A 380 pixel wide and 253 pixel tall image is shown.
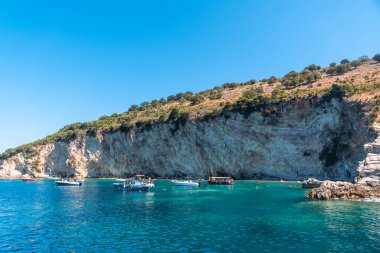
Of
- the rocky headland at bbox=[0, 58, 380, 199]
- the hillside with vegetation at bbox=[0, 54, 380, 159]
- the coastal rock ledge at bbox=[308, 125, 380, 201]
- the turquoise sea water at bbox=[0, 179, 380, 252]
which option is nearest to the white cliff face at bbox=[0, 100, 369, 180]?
the rocky headland at bbox=[0, 58, 380, 199]

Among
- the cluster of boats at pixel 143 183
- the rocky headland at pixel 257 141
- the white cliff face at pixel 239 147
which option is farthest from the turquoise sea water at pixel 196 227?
the white cliff face at pixel 239 147

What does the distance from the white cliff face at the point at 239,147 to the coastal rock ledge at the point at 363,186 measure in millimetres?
11088

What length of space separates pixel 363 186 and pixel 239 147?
38.5 meters

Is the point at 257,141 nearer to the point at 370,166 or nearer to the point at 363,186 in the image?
the point at 370,166

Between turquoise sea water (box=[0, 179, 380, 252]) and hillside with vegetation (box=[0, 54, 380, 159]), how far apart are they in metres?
28.6

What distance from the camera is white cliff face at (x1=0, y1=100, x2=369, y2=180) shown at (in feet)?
206

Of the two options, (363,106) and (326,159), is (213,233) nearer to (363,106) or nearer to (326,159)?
(363,106)

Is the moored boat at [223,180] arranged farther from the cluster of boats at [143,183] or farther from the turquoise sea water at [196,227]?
the turquoise sea water at [196,227]

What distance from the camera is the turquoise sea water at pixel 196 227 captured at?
741 inches

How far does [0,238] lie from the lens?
71.0 feet

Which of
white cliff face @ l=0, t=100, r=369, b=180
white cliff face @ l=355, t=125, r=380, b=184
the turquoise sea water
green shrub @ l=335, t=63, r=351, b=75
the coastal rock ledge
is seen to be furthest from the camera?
green shrub @ l=335, t=63, r=351, b=75

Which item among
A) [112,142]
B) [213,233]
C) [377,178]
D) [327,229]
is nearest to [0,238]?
[213,233]

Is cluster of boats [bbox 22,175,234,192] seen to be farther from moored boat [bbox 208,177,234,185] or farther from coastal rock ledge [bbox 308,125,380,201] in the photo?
coastal rock ledge [bbox 308,125,380,201]

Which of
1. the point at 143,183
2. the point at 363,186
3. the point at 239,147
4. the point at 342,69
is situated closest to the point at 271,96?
the point at 239,147
